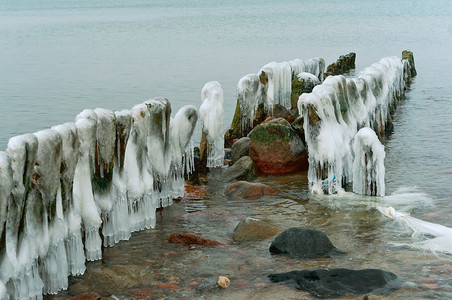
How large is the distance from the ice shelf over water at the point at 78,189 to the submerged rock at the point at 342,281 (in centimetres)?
321

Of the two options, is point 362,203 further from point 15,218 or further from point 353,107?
point 15,218

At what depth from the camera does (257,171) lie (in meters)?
16.7

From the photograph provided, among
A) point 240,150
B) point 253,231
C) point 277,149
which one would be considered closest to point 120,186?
point 253,231

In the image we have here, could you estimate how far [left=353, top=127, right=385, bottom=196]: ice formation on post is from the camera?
13445mm

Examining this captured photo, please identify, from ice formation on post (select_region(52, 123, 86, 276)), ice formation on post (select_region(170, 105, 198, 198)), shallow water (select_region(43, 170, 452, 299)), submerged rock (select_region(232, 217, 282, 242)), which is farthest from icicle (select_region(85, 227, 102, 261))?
ice formation on post (select_region(170, 105, 198, 198))

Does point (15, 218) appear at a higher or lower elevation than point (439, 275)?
higher

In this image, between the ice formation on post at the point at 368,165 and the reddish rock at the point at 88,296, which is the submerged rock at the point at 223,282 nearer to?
the reddish rock at the point at 88,296

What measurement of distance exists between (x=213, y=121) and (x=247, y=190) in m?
2.95

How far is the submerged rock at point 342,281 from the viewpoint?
882 cm

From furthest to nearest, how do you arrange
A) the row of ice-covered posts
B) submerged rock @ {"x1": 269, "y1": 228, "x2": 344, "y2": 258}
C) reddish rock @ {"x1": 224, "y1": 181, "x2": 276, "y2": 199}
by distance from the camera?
reddish rock @ {"x1": 224, "y1": 181, "x2": 276, "y2": 199} < submerged rock @ {"x1": 269, "y1": 228, "x2": 344, "y2": 258} < the row of ice-covered posts

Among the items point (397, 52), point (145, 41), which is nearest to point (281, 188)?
point (397, 52)

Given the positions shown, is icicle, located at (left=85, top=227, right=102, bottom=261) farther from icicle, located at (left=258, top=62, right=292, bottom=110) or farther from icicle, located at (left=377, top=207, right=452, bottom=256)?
icicle, located at (left=258, top=62, right=292, bottom=110)

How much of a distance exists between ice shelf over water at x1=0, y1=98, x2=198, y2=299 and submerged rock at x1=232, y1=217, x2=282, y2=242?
181 cm

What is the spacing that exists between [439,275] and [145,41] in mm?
52179
